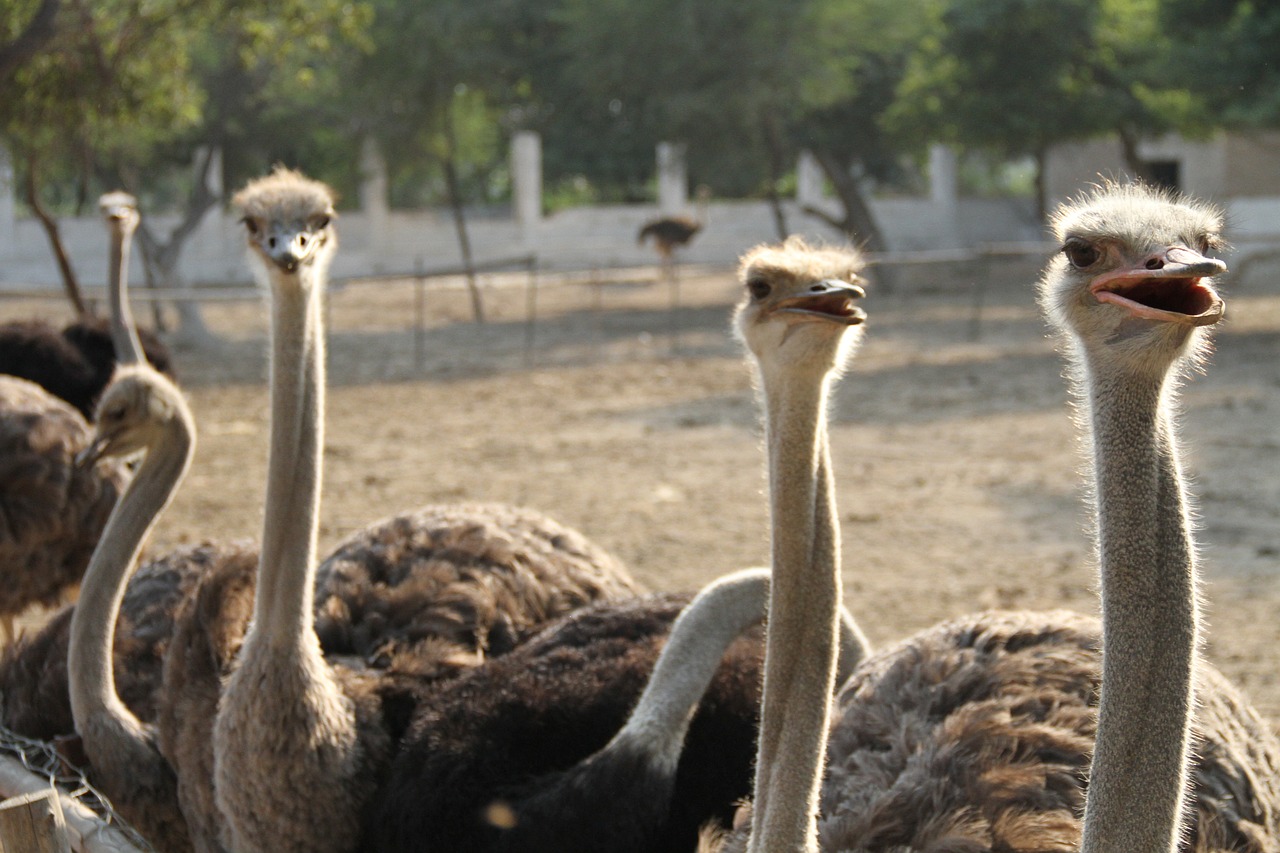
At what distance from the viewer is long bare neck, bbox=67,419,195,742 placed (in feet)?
10.4

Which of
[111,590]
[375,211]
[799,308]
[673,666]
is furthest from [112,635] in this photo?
[375,211]

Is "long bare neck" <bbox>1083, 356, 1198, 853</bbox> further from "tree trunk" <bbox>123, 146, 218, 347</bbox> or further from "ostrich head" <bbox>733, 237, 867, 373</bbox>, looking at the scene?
"tree trunk" <bbox>123, 146, 218, 347</bbox>

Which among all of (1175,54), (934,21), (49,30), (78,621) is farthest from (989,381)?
(934,21)

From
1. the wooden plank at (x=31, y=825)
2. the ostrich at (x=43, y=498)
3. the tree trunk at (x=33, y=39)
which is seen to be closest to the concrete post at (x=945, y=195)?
the tree trunk at (x=33, y=39)

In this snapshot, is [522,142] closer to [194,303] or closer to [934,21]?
[934,21]

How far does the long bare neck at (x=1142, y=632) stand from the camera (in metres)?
1.55

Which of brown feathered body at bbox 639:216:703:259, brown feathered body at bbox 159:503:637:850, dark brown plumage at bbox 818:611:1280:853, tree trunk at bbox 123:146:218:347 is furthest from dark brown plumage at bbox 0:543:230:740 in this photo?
brown feathered body at bbox 639:216:703:259

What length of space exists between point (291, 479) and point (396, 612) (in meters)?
0.47

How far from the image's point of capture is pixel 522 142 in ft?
85.4

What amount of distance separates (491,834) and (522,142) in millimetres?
24165

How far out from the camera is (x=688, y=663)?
2787 millimetres

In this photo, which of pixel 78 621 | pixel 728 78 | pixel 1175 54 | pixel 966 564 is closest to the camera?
pixel 78 621

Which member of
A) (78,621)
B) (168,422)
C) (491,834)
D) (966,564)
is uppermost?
(168,422)

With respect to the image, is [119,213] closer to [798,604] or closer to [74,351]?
[74,351]
